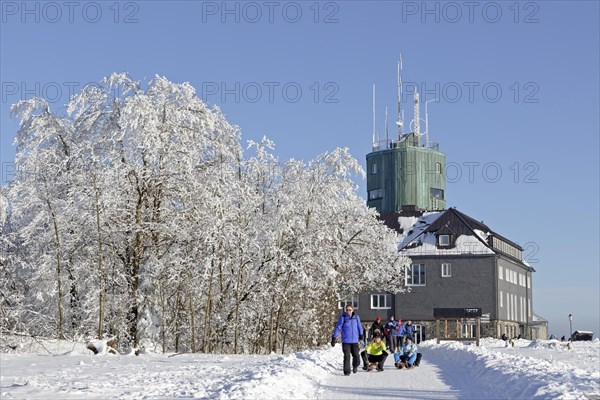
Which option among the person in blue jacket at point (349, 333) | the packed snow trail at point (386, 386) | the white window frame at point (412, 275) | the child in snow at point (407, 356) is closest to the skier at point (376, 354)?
the packed snow trail at point (386, 386)

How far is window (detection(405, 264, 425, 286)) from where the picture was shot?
243ft

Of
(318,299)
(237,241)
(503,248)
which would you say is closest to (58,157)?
(237,241)

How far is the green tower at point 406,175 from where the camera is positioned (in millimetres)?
92812

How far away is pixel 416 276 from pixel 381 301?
12.3 ft

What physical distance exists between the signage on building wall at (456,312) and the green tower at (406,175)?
63.6 ft

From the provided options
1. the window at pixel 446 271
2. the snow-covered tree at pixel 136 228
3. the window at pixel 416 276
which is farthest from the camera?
the window at pixel 416 276

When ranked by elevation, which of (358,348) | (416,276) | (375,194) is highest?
(375,194)

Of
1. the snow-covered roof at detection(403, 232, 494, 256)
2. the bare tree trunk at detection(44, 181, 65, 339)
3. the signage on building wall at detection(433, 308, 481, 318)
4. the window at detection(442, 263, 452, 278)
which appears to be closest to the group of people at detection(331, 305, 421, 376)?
the bare tree trunk at detection(44, 181, 65, 339)

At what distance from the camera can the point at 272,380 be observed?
15.4 meters

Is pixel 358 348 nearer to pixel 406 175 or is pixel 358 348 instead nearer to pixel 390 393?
pixel 390 393

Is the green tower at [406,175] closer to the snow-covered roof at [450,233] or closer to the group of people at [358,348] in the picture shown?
the snow-covered roof at [450,233]

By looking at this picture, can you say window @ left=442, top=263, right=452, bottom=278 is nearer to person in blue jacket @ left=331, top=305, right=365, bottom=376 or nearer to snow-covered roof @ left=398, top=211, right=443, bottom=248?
snow-covered roof @ left=398, top=211, right=443, bottom=248

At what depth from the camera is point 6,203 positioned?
108ft

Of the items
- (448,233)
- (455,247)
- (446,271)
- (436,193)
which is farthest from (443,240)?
(436,193)
